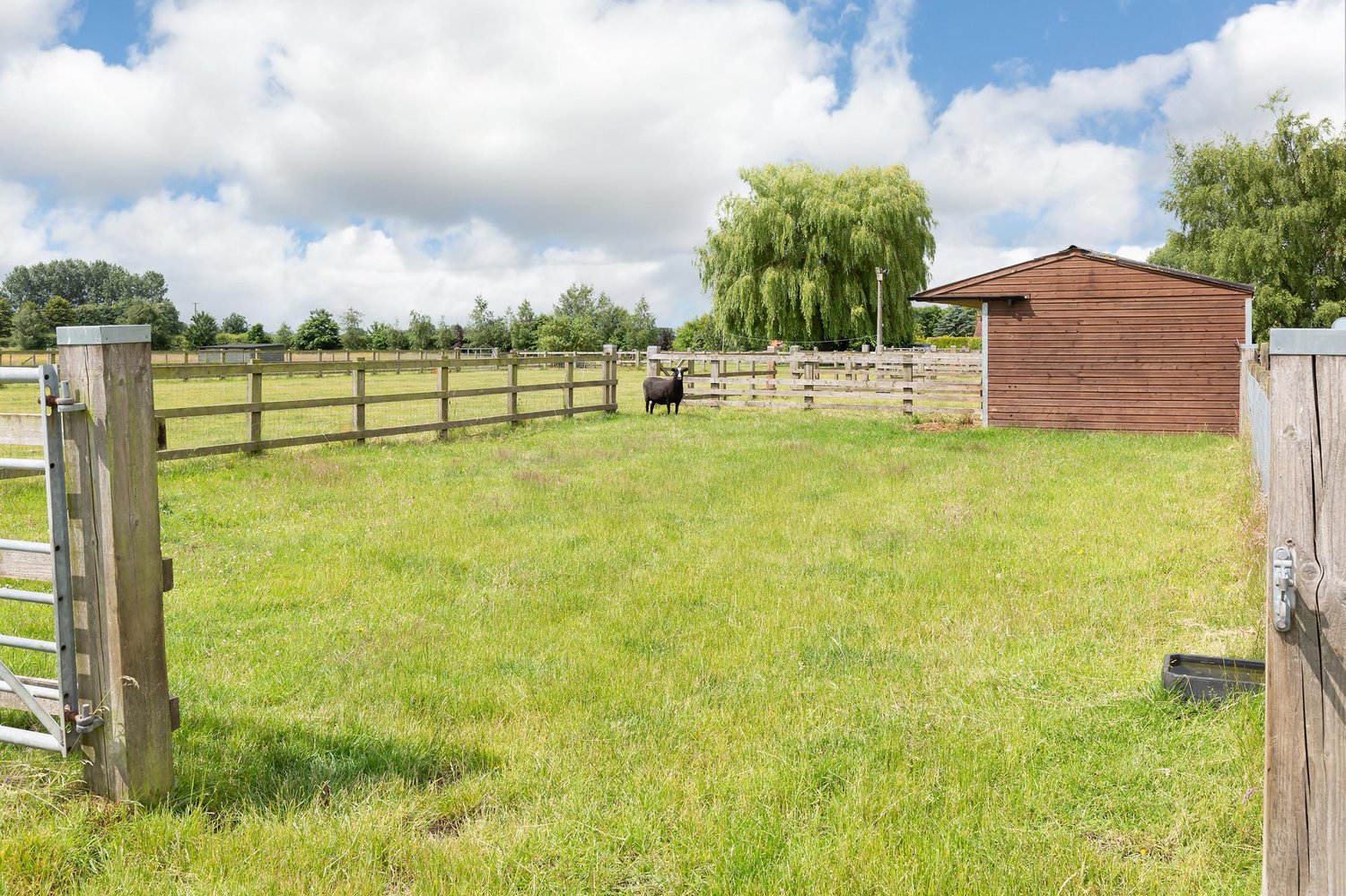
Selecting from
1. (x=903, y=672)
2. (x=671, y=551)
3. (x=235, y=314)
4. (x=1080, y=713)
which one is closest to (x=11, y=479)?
(x=671, y=551)

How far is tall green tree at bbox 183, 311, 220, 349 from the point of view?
267 ft

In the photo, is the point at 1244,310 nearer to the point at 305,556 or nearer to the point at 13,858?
the point at 305,556

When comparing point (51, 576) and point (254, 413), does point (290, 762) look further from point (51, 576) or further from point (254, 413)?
point (254, 413)

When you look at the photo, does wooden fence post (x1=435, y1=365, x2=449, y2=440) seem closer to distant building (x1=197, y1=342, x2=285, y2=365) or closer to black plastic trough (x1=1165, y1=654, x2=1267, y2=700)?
black plastic trough (x1=1165, y1=654, x2=1267, y2=700)

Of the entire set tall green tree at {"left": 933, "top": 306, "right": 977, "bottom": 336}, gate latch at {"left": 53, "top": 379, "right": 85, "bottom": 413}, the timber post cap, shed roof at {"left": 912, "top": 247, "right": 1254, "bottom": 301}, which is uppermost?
tall green tree at {"left": 933, "top": 306, "right": 977, "bottom": 336}

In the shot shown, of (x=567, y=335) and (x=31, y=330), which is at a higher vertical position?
(x=31, y=330)

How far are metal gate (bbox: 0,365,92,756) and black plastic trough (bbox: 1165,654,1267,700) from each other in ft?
14.5

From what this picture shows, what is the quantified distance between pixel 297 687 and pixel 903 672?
3031mm

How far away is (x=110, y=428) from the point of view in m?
3.20

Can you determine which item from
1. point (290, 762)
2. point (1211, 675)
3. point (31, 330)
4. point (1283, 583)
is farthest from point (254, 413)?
point (31, 330)

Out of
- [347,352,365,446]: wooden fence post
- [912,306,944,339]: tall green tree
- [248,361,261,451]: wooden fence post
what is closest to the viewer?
[248,361,261,451]: wooden fence post

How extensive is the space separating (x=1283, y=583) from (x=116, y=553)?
136 inches

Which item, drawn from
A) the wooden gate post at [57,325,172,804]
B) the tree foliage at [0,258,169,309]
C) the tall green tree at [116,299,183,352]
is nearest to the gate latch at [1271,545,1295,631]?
the wooden gate post at [57,325,172,804]

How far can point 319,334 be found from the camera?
277 feet
